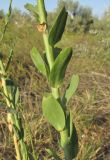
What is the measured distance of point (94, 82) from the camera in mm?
5141

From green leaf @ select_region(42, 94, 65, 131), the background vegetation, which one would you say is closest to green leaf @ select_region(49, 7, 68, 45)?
green leaf @ select_region(42, 94, 65, 131)

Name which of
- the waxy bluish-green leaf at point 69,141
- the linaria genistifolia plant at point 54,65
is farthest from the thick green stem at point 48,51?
the waxy bluish-green leaf at point 69,141

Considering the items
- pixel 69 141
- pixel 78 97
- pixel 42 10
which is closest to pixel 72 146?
pixel 69 141

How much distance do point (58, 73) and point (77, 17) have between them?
1154cm

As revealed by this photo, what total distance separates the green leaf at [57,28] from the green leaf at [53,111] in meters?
0.11

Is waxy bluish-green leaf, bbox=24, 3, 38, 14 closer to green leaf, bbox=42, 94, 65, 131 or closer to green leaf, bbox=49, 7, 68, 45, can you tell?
green leaf, bbox=49, 7, 68, 45

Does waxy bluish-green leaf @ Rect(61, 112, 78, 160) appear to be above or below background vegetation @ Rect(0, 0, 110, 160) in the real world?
above

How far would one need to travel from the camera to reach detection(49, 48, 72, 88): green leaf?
90cm

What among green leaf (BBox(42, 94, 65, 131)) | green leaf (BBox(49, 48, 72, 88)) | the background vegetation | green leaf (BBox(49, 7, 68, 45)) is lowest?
the background vegetation

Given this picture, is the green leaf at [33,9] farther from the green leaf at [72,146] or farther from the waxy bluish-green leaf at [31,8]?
the green leaf at [72,146]

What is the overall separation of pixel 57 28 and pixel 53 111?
16cm

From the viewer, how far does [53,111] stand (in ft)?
2.93

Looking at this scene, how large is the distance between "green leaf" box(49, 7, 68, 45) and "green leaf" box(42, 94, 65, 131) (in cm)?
11

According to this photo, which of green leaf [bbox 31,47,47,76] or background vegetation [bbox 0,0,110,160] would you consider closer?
green leaf [bbox 31,47,47,76]
